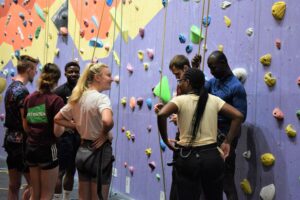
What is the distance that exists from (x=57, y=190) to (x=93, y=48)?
5.73 ft

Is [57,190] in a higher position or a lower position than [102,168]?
lower

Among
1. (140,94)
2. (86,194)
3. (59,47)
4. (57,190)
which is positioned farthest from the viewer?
(59,47)

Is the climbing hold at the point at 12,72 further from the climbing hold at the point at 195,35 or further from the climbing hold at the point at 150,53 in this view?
the climbing hold at the point at 195,35

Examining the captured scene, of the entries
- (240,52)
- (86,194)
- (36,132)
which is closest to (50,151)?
(36,132)

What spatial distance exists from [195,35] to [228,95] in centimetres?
81

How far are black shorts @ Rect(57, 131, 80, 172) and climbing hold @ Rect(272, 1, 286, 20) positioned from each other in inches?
70.9

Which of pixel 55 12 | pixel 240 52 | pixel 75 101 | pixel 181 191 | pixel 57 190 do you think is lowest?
pixel 57 190

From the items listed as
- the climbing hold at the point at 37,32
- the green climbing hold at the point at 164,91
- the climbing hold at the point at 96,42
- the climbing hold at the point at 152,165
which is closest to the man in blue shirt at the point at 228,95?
the green climbing hold at the point at 164,91

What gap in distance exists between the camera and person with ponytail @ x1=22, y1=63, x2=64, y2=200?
2.87 metres

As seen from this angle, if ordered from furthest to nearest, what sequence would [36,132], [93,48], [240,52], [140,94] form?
1. [93,48]
2. [140,94]
3. [240,52]
4. [36,132]

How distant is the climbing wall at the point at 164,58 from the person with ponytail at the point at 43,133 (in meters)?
1.15

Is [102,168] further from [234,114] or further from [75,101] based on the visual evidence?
[234,114]

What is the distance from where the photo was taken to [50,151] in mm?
2902

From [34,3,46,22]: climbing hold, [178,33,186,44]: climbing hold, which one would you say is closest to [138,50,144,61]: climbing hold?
[178,33,186,44]: climbing hold
